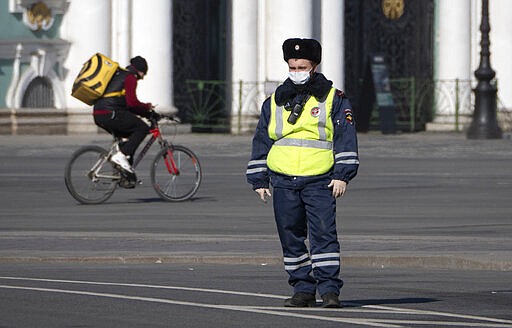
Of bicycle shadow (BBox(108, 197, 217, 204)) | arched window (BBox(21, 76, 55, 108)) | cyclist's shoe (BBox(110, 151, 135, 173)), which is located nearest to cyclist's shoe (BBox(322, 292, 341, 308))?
cyclist's shoe (BBox(110, 151, 135, 173))

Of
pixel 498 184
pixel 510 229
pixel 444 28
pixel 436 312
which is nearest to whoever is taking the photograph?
pixel 436 312

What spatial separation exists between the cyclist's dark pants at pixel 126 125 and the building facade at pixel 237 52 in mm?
16154

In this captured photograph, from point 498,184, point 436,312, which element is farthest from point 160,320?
point 498,184

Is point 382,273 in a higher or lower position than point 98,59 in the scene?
lower

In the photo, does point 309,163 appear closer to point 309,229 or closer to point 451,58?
point 309,229

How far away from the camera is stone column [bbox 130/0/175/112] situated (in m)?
38.0

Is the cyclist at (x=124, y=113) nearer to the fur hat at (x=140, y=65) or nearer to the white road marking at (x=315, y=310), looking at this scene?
the fur hat at (x=140, y=65)

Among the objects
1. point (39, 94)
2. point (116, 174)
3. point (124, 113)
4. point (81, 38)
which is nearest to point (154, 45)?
point (81, 38)

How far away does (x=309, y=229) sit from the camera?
1074 cm

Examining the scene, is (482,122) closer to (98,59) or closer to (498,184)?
(498,184)

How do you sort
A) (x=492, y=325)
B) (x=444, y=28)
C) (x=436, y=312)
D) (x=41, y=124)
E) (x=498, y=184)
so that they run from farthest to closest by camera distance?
(x=444, y=28) → (x=41, y=124) → (x=498, y=184) → (x=436, y=312) → (x=492, y=325)

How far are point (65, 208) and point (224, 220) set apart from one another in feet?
8.13

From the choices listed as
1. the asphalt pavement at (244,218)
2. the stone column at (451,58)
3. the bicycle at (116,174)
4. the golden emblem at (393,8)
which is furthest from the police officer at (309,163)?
the golden emblem at (393,8)

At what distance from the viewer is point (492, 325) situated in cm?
995
